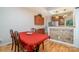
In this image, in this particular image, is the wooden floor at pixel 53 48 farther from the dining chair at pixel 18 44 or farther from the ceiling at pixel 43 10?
the ceiling at pixel 43 10

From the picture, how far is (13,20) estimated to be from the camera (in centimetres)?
205

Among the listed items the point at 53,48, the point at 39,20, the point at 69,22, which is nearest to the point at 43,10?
the point at 39,20

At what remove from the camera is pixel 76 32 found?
6.76 ft

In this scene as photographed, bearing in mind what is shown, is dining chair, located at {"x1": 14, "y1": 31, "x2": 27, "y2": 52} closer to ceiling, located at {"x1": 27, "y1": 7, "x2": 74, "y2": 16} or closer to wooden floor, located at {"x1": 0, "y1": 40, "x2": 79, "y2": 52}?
wooden floor, located at {"x1": 0, "y1": 40, "x2": 79, "y2": 52}

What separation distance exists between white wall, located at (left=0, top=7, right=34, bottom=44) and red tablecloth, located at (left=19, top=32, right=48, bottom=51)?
0.40ft

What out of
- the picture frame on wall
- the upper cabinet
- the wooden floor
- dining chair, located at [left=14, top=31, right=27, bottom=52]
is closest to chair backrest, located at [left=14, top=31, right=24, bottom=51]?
dining chair, located at [left=14, top=31, right=27, bottom=52]

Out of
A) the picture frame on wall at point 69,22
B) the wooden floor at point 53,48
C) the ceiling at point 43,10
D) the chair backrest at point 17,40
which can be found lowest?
the wooden floor at point 53,48

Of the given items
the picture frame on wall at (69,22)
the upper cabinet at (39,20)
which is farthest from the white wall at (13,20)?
the picture frame on wall at (69,22)

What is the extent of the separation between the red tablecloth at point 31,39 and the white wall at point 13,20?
12 cm

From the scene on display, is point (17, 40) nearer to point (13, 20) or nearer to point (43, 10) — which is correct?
point (13, 20)

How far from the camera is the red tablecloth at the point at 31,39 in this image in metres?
1.99

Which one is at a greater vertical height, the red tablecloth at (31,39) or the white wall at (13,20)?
the white wall at (13,20)

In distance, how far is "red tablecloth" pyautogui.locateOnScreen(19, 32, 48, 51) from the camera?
1.99 metres
